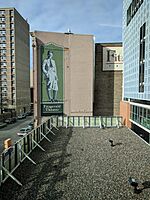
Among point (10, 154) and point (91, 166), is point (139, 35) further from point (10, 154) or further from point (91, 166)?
point (10, 154)

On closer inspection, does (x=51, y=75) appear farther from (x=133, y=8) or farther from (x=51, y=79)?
(x=133, y=8)

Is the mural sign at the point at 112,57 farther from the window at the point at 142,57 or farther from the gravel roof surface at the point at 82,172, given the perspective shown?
the gravel roof surface at the point at 82,172

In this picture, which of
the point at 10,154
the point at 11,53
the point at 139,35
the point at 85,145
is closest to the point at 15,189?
the point at 10,154

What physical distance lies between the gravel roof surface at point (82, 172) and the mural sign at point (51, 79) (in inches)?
479

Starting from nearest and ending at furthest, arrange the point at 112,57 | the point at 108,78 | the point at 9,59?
the point at 112,57 < the point at 108,78 < the point at 9,59

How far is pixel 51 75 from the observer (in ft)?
96.3

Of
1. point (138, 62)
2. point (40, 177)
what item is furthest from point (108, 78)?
point (40, 177)

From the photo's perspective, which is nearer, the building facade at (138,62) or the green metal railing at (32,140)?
the green metal railing at (32,140)

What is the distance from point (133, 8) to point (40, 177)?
2005 cm

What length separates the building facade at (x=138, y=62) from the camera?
58.6 ft

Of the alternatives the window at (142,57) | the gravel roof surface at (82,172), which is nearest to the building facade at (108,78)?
the window at (142,57)

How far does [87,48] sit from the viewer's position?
2975 cm

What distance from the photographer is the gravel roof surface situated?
862 cm

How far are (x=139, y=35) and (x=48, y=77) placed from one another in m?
13.9
